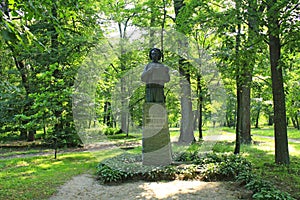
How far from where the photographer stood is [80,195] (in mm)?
5566

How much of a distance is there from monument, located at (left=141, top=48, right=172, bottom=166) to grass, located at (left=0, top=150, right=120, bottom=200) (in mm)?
1892

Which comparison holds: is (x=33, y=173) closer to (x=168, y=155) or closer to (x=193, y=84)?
(x=168, y=155)

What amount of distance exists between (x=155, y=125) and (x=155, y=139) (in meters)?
0.44

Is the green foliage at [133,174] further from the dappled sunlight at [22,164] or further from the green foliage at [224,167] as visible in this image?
the dappled sunlight at [22,164]

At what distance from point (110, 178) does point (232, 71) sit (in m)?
4.94

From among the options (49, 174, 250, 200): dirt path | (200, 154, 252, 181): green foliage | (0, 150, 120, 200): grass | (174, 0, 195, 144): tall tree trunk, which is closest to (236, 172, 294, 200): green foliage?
(49, 174, 250, 200): dirt path

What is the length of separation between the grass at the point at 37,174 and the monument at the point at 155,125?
6.21 feet

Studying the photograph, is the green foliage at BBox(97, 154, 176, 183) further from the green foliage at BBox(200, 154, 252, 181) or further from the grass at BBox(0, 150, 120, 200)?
the grass at BBox(0, 150, 120, 200)

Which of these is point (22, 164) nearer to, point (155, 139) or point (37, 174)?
point (37, 174)

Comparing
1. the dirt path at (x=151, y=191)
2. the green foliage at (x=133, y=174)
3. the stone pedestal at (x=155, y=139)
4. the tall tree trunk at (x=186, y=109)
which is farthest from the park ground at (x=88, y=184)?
the tall tree trunk at (x=186, y=109)

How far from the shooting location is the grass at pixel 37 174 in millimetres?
5648

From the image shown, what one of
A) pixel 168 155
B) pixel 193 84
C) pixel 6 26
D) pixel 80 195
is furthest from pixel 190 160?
pixel 6 26

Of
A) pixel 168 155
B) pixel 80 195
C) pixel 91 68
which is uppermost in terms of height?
pixel 91 68

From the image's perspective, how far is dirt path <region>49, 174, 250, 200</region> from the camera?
5.31 meters
